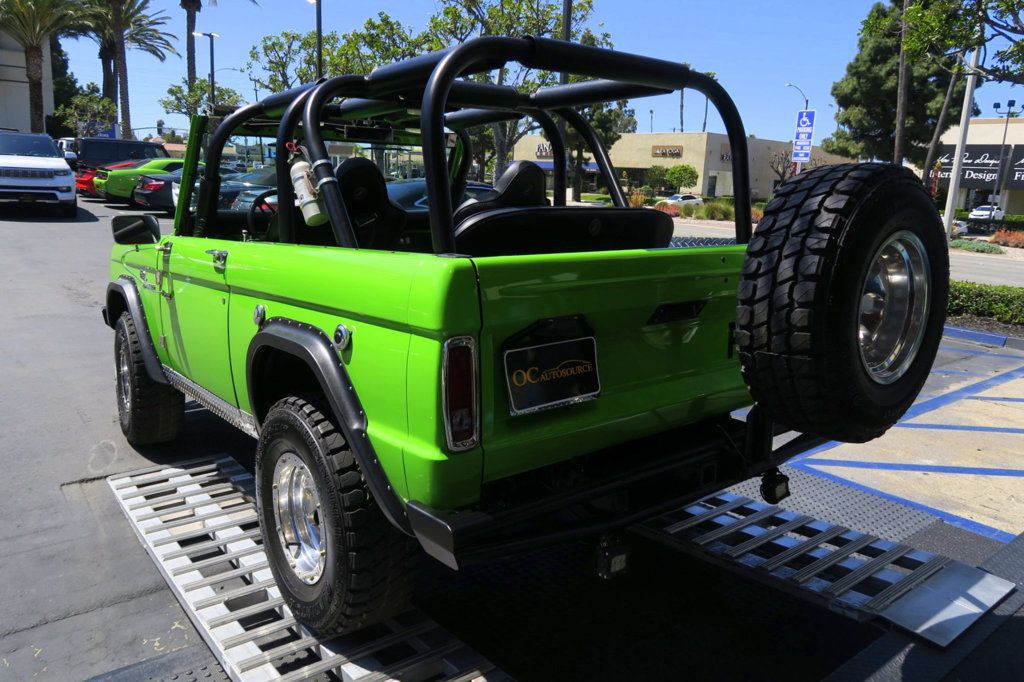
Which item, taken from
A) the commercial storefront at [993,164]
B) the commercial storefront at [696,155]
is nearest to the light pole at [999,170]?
the commercial storefront at [993,164]

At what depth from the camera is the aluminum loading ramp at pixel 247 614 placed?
264cm

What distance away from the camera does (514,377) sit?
2281 millimetres

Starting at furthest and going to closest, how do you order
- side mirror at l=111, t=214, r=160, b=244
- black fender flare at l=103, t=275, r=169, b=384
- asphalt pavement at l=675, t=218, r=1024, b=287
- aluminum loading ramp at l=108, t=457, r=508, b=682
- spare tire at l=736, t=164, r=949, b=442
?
asphalt pavement at l=675, t=218, r=1024, b=287 → black fender flare at l=103, t=275, r=169, b=384 → side mirror at l=111, t=214, r=160, b=244 → aluminum loading ramp at l=108, t=457, r=508, b=682 → spare tire at l=736, t=164, r=949, b=442

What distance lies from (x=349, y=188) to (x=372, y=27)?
28.1 metres

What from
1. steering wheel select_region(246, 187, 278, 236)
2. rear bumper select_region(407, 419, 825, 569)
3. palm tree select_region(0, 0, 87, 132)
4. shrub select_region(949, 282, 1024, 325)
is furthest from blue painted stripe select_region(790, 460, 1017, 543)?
palm tree select_region(0, 0, 87, 132)

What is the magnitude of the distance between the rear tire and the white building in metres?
47.2

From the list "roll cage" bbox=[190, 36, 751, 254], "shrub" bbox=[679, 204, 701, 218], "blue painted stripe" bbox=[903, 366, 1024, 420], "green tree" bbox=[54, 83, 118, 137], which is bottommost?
"blue painted stripe" bbox=[903, 366, 1024, 420]

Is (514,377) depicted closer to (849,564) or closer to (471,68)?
(471,68)

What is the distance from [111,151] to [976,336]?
896 inches

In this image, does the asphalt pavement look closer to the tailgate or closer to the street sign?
Result: the street sign

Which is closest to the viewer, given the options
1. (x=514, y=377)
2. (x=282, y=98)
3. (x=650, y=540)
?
(x=514, y=377)

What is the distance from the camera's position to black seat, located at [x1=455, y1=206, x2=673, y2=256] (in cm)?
273

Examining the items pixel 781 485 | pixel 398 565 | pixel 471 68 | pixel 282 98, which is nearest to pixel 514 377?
pixel 398 565

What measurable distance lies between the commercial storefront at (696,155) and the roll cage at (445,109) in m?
58.1
